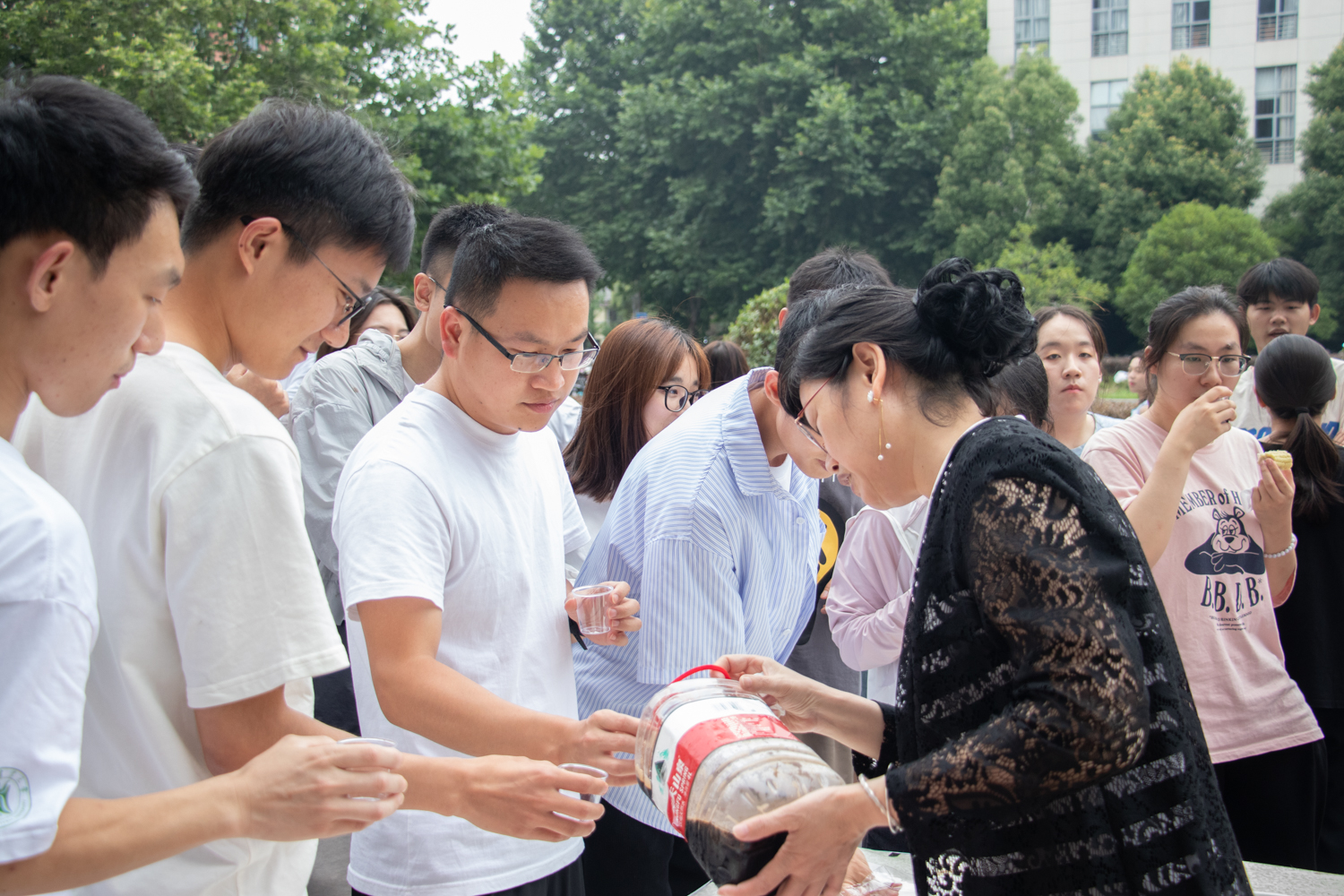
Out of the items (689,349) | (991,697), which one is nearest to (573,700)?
(991,697)

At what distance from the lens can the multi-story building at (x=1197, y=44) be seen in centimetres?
3044

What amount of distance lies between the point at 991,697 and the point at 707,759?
41 cm

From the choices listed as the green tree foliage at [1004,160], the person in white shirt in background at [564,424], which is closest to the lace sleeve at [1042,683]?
the person in white shirt in background at [564,424]

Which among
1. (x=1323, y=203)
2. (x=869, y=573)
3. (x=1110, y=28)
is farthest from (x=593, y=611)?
(x=1110, y=28)

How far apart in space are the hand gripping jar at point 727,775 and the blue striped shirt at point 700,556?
2.21ft

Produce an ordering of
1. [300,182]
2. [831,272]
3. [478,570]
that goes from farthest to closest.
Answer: [831,272], [478,570], [300,182]

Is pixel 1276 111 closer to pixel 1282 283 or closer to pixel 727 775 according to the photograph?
pixel 1282 283

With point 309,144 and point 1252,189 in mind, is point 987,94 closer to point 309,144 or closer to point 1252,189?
point 1252,189

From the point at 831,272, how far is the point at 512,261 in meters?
1.82

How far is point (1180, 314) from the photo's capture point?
129 inches

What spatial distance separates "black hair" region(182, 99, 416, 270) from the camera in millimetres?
1498

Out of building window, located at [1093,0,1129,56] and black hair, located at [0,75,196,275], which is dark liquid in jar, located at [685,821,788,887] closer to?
black hair, located at [0,75,196,275]

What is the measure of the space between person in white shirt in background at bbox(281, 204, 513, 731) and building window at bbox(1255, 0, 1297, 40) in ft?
118

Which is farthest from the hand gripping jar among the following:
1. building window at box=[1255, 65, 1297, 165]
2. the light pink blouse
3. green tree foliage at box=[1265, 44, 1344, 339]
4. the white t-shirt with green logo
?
building window at box=[1255, 65, 1297, 165]
